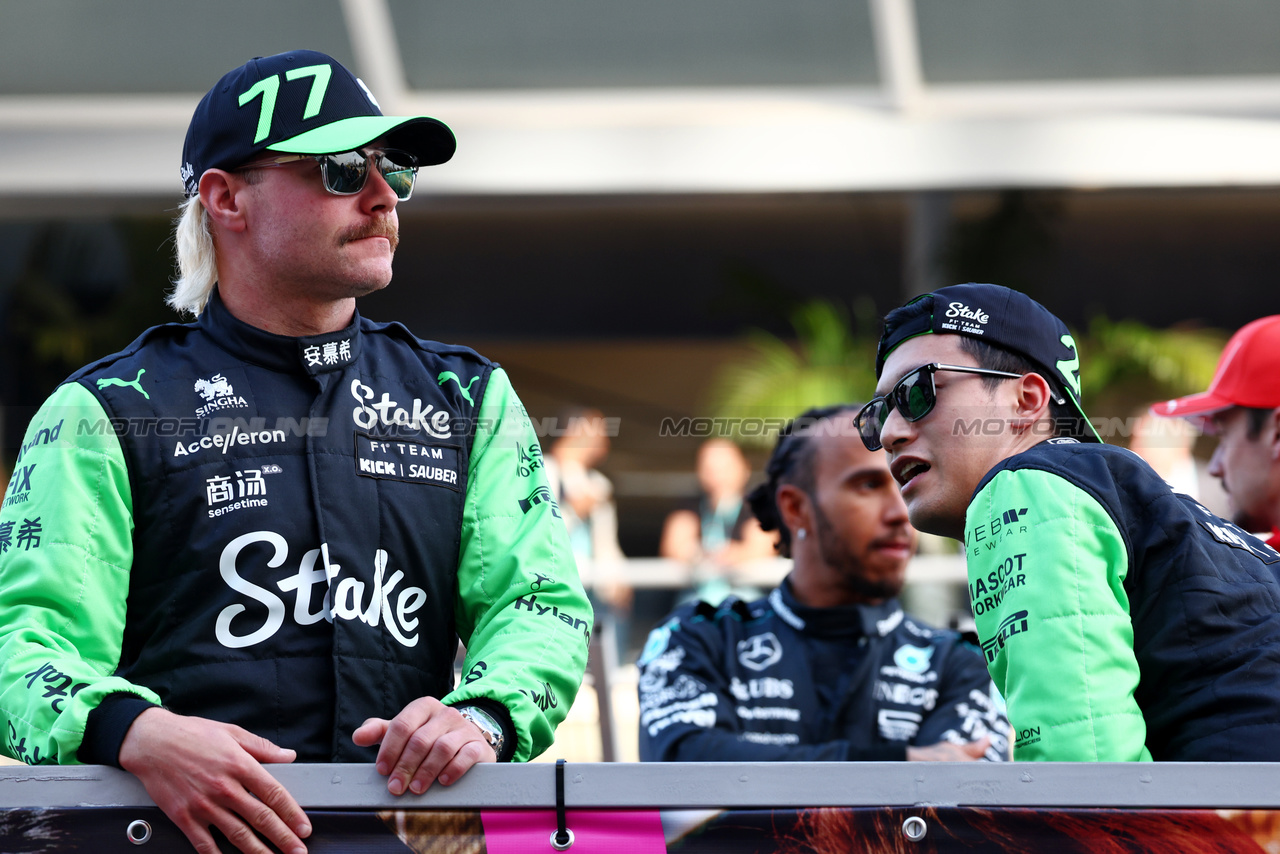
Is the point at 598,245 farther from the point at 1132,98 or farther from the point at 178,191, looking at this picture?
the point at 1132,98

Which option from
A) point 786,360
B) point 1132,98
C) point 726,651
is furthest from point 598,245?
point 726,651

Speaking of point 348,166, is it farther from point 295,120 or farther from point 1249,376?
point 1249,376

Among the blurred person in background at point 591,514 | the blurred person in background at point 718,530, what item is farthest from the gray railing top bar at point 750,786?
the blurred person in background at point 591,514

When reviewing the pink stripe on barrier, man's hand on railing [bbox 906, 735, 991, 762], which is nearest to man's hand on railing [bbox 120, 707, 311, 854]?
the pink stripe on barrier

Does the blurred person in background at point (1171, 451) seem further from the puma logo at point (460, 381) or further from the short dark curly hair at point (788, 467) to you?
the puma logo at point (460, 381)

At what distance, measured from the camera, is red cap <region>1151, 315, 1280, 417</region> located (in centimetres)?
331

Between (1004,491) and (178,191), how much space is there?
836 centimetres

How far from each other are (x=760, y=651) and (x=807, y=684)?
0.55 feet

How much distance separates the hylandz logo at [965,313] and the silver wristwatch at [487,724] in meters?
1.18

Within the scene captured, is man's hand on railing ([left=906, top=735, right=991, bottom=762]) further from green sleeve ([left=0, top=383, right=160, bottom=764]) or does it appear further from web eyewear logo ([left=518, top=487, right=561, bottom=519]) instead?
green sleeve ([left=0, top=383, right=160, bottom=764])

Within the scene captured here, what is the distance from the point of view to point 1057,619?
1915 mm

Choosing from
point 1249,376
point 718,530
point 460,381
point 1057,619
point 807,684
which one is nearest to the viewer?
point 1057,619

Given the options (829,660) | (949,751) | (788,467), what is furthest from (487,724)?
(788,467)

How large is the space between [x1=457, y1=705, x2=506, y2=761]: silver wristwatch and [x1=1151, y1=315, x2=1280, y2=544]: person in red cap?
223 cm
